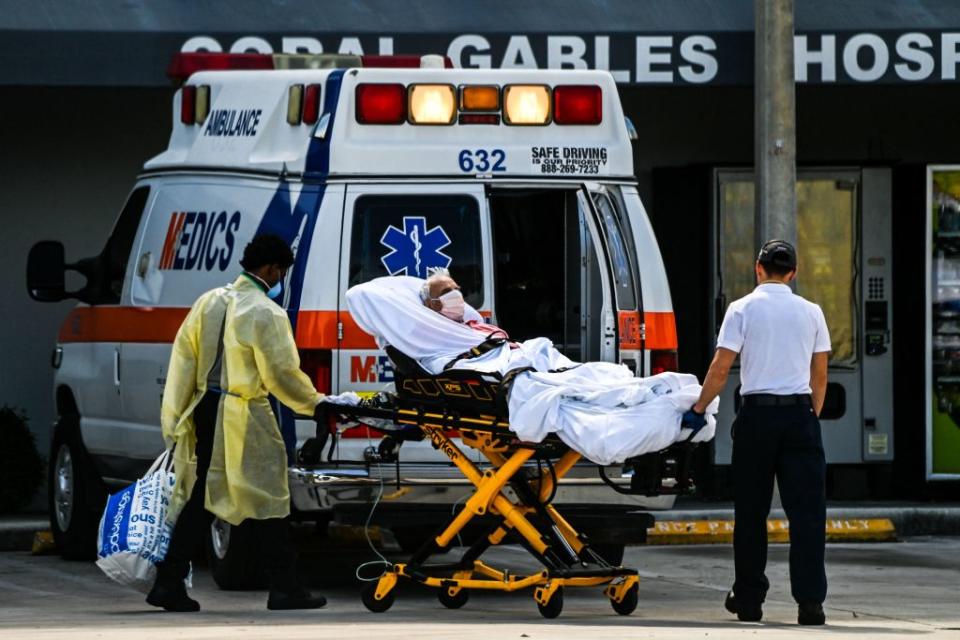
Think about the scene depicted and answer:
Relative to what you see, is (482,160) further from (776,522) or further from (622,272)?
(776,522)

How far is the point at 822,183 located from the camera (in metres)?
14.9

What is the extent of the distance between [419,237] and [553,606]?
1.94 m

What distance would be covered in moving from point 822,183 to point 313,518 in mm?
5844

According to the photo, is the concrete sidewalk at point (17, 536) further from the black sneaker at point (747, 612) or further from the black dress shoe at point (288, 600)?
the black sneaker at point (747, 612)

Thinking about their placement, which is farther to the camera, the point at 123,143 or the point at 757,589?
the point at 123,143

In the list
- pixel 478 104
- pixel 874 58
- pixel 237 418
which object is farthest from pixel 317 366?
pixel 874 58

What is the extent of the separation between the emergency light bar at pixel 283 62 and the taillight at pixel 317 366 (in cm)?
173

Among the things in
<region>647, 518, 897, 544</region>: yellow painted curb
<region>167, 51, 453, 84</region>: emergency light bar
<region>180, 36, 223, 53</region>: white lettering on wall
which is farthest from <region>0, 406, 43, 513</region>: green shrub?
<region>647, 518, 897, 544</region>: yellow painted curb

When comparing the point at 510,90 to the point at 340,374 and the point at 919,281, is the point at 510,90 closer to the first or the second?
the point at 340,374

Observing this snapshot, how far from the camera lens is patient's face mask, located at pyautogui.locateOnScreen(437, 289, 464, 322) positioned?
9406mm

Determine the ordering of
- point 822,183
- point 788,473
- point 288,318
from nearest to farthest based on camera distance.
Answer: point 788,473 < point 288,318 < point 822,183

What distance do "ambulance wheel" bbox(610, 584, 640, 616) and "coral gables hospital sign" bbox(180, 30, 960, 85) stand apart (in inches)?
198

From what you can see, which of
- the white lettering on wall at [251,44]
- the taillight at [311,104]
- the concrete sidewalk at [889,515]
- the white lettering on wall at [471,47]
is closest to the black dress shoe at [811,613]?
the taillight at [311,104]

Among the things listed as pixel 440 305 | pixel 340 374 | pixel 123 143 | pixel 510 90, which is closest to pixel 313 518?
pixel 340 374
